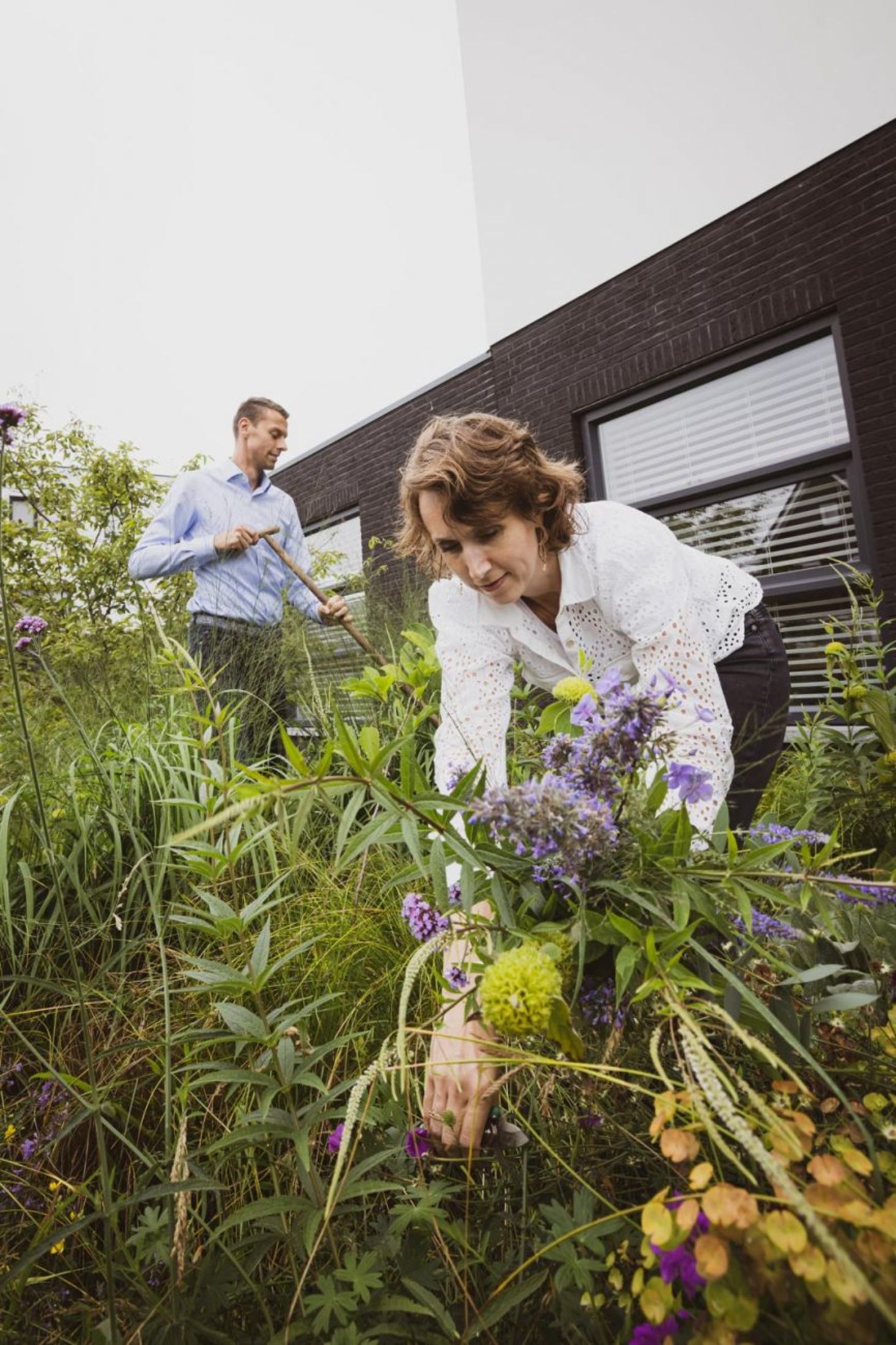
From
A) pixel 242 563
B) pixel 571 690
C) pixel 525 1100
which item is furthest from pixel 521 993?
pixel 242 563

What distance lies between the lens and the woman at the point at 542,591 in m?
1.27

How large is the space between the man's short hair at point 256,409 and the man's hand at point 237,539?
962mm

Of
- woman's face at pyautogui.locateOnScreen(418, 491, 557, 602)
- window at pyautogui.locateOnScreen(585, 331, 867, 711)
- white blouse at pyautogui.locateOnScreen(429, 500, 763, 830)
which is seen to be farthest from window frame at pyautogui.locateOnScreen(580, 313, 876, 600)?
woman's face at pyautogui.locateOnScreen(418, 491, 557, 602)

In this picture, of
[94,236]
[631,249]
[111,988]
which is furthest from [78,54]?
[111,988]

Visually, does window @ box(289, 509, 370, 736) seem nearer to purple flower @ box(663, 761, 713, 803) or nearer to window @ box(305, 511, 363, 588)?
purple flower @ box(663, 761, 713, 803)

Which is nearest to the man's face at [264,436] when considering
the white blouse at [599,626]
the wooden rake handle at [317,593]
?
the wooden rake handle at [317,593]

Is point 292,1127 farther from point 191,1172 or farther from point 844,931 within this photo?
point 844,931

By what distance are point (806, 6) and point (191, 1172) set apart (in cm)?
608

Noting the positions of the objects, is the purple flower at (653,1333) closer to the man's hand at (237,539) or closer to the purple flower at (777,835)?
the purple flower at (777,835)

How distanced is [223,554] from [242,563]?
0.65 feet

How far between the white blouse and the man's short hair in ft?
7.57

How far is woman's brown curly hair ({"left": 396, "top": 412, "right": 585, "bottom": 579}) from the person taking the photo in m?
1.37

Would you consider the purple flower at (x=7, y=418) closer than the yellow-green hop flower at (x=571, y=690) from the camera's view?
No

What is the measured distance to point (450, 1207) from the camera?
29.6 inches
